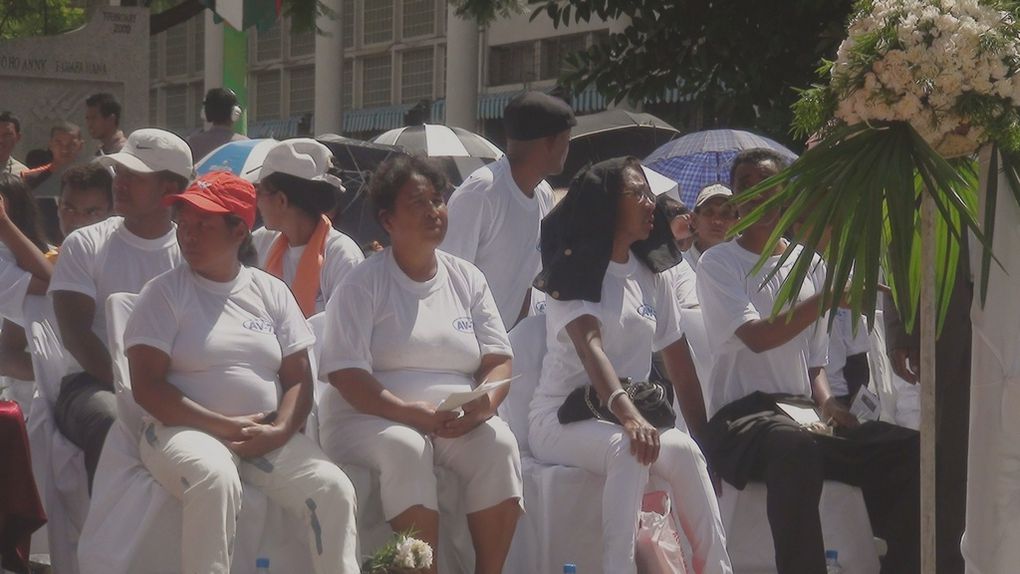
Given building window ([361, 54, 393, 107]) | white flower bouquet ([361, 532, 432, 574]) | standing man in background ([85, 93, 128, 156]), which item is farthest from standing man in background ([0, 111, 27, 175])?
building window ([361, 54, 393, 107])

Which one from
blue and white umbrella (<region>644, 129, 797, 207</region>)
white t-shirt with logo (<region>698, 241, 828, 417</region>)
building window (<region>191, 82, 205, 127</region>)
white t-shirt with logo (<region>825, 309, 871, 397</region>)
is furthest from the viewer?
building window (<region>191, 82, 205, 127</region>)

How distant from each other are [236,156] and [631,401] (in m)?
4.54

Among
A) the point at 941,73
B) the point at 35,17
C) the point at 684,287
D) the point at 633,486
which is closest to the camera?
the point at 941,73

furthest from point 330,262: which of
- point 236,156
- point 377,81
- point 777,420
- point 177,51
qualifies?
point 177,51

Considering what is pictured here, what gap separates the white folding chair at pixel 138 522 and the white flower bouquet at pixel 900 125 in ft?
6.96

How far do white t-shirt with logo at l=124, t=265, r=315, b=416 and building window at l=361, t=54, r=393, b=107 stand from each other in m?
25.8

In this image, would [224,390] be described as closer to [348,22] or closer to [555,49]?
[555,49]

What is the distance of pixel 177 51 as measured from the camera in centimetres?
3800

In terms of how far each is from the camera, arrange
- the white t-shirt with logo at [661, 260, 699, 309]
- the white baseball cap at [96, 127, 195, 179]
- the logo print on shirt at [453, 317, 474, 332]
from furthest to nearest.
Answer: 1. the white t-shirt with logo at [661, 260, 699, 309]
2. the white baseball cap at [96, 127, 195, 179]
3. the logo print on shirt at [453, 317, 474, 332]

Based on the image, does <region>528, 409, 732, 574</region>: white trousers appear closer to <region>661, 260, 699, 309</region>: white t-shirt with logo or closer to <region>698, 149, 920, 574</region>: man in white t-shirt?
<region>698, 149, 920, 574</region>: man in white t-shirt

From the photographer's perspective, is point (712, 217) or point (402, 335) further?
point (712, 217)

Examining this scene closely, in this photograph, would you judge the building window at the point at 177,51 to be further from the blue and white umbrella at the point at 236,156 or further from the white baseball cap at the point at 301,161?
the white baseball cap at the point at 301,161

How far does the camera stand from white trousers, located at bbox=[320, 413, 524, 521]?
590 cm

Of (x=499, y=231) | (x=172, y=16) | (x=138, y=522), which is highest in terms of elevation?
(x=172, y=16)
